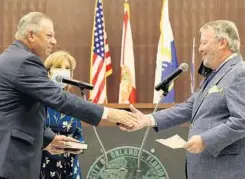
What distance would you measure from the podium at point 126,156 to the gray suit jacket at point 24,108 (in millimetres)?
3170

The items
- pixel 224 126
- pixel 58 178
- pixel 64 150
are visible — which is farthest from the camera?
pixel 58 178

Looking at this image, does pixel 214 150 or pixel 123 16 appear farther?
pixel 123 16

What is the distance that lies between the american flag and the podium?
0.68 meters

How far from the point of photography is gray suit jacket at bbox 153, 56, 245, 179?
3.54 m

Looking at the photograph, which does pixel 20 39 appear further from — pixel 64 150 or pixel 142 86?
pixel 142 86

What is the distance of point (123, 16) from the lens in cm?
777

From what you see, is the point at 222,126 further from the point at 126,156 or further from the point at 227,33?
the point at 126,156

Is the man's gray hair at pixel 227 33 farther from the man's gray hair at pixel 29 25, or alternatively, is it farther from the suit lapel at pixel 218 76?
the man's gray hair at pixel 29 25

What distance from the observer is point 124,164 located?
6734mm

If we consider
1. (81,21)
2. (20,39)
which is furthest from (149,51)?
(20,39)

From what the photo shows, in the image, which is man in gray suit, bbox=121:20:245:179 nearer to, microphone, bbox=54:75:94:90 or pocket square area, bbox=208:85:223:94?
pocket square area, bbox=208:85:223:94

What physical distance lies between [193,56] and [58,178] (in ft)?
11.8

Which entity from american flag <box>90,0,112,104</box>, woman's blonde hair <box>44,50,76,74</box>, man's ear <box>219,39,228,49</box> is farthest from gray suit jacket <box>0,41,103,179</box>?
american flag <box>90,0,112,104</box>

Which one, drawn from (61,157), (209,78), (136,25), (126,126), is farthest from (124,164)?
(209,78)
